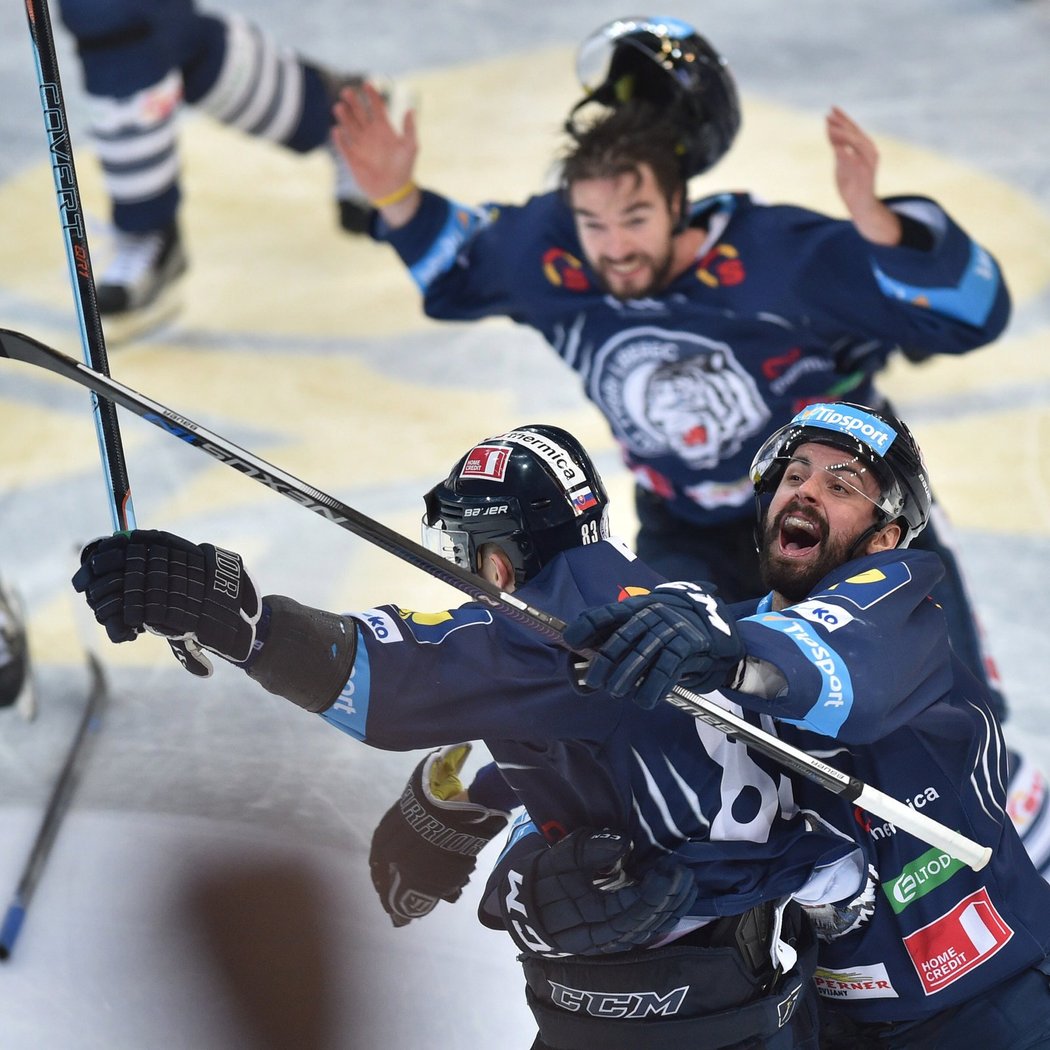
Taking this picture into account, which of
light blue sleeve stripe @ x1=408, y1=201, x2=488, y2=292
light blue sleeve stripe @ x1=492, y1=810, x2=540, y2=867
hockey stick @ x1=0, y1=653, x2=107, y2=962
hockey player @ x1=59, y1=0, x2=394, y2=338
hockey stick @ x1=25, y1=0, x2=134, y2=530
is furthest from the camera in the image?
hockey player @ x1=59, y1=0, x2=394, y2=338

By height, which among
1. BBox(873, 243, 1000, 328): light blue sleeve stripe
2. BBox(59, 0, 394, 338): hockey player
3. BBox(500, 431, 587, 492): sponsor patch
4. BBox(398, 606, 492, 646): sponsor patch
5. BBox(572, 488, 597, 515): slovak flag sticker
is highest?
BBox(500, 431, 587, 492): sponsor patch

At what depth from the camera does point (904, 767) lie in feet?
7.18

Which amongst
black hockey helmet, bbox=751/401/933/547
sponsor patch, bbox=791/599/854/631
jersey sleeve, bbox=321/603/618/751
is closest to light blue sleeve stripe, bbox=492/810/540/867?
jersey sleeve, bbox=321/603/618/751

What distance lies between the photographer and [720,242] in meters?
3.49

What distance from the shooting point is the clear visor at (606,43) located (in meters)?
3.64

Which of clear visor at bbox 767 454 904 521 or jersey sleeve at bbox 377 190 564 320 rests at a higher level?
clear visor at bbox 767 454 904 521

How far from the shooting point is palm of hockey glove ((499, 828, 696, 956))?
2018 millimetres

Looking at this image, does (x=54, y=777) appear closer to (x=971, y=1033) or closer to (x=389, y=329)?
(x=971, y=1033)

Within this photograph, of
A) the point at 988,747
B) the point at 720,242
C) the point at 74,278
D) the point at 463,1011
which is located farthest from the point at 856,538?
the point at 720,242

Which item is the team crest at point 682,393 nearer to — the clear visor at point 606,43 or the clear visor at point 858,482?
the clear visor at point 606,43

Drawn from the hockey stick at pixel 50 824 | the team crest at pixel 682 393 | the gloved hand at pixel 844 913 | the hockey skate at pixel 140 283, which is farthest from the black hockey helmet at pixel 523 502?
the hockey skate at pixel 140 283

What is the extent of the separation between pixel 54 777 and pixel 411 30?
199 inches

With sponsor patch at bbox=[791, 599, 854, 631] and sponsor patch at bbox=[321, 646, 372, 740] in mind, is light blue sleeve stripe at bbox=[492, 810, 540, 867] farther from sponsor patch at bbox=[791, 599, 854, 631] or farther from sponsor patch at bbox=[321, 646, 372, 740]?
sponsor patch at bbox=[791, 599, 854, 631]

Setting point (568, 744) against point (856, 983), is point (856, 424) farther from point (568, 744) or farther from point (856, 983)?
point (856, 983)
